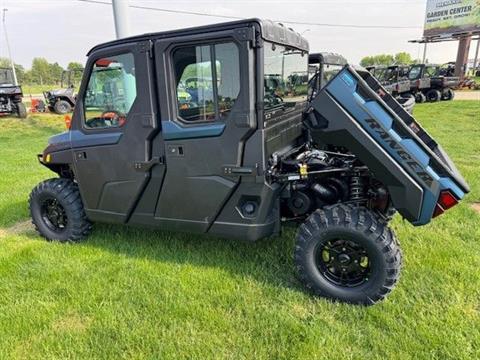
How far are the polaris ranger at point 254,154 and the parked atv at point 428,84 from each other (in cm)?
1832

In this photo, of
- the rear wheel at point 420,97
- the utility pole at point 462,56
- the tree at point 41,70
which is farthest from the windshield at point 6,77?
the tree at point 41,70

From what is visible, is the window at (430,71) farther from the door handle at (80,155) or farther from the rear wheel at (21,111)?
the door handle at (80,155)

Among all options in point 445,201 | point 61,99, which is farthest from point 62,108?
point 445,201

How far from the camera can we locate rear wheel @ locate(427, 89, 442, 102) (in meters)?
20.0

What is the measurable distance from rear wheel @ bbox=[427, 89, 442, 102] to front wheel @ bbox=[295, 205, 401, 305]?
65.5ft

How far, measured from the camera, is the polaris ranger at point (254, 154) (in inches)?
111

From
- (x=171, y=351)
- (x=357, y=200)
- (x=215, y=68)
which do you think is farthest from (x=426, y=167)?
(x=171, y=351)

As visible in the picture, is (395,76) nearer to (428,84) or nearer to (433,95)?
(428,84)

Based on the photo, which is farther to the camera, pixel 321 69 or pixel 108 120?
pixel 321 69

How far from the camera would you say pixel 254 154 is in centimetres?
301

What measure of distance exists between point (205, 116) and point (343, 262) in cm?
164

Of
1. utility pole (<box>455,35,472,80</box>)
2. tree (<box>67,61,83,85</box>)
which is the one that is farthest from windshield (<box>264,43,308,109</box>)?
utility pole (<box>455,35,472,80</box>)

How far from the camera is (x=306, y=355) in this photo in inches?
97.0

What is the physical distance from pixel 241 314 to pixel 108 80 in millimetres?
2371
